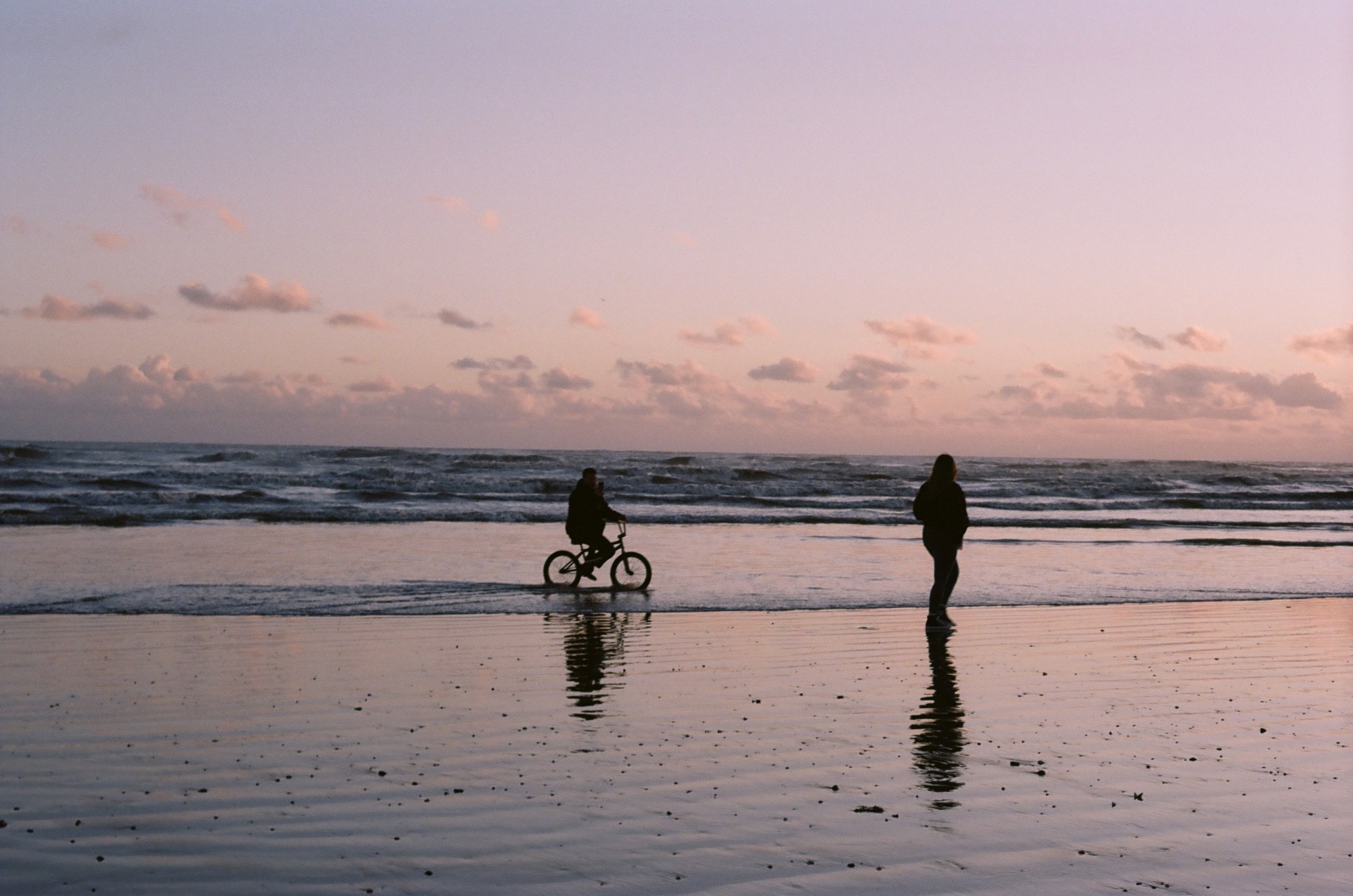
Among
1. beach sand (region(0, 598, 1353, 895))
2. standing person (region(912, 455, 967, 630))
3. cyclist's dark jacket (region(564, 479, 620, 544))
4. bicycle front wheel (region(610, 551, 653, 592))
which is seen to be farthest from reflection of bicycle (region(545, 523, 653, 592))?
beach sand (region(0, 598, 1353, 895))

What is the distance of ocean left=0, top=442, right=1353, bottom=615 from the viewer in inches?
666

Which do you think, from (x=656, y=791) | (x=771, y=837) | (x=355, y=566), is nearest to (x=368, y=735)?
(x=656, y=791)

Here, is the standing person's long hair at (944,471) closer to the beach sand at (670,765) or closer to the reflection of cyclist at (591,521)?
the beach sand at (670,765)

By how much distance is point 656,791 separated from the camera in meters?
6.55

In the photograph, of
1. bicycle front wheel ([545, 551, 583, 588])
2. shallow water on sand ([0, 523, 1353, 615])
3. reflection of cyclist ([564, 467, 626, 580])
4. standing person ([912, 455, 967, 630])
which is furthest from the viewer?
bicycle front wheel ([545, 551, 583, 588])

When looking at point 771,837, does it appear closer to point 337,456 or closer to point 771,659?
point 771,659

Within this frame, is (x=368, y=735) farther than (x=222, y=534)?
No

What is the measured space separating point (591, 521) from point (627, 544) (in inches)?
329

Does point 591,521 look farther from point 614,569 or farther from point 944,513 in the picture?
point 944,513

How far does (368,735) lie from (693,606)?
27.9 ft

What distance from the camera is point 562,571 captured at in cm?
1852

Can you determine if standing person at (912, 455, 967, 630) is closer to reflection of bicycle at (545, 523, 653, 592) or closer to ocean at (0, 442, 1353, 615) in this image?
ocean at (0, 442, 1353, 615)

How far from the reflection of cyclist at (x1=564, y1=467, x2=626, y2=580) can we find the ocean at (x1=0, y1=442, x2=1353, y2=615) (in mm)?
780

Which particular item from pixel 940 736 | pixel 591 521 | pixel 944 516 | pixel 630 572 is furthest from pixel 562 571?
pixel 940 736
